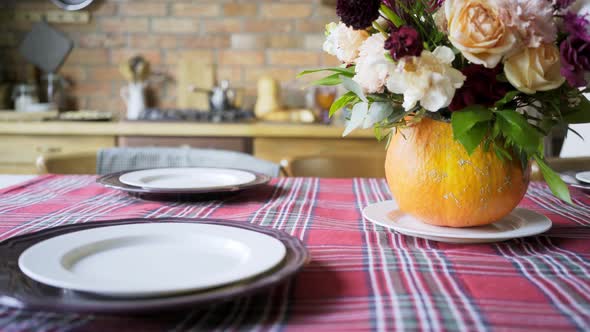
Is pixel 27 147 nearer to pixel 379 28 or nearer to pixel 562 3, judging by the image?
pixel 379 28

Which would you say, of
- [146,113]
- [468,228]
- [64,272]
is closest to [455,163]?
[468,228]

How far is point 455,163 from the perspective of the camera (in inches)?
25.1

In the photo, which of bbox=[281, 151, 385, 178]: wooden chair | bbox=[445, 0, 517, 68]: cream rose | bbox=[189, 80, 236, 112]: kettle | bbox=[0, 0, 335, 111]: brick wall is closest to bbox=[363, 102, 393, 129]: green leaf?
bbox=[445, 0, 517, 68]: cream rose

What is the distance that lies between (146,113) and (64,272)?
7.11ft

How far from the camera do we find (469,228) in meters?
0.68

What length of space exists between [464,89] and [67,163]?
1171mm

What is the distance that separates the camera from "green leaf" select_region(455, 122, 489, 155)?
0.58 m

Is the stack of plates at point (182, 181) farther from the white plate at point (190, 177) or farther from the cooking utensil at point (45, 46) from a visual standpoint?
the cooking utensil at point (45, 46)

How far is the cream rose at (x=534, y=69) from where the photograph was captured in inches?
22.5

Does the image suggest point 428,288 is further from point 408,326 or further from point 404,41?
point 404,41

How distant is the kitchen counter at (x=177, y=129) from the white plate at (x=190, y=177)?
1.25 meters

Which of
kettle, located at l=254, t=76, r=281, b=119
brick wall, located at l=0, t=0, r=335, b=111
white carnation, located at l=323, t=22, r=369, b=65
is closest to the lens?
white carnation, located at l=323, t=22, r=369, b=65

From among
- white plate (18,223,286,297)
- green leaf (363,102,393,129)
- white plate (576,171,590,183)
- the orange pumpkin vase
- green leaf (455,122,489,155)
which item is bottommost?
white plate (18,223,286,297)

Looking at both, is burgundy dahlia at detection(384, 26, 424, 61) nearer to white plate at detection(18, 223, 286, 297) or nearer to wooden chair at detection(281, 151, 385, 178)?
white plate at detection(18, 223, 286, 297)
